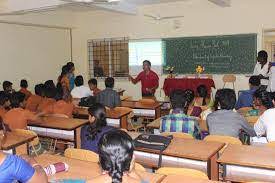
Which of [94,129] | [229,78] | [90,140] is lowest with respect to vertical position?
[90,140]

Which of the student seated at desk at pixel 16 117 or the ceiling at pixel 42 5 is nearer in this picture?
the student seated at desk at pixel 16 117

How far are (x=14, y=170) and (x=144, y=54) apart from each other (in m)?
7.88

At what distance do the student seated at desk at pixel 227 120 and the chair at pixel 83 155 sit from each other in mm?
1417

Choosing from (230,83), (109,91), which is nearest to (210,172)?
(109,91)

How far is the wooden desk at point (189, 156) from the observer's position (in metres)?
3.03

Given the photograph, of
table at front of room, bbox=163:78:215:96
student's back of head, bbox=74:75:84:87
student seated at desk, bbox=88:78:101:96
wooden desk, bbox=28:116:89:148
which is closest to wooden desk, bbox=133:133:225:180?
wooden desk, bbox=28:116:89:148

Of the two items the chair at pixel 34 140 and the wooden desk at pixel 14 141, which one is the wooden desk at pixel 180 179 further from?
the chair at pixel 34 140

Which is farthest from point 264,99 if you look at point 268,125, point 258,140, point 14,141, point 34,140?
point 14,141

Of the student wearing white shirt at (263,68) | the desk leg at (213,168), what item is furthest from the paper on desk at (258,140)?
the student wearing white shirt at (263,68)

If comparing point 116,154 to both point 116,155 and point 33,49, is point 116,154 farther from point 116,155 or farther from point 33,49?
point 33,49

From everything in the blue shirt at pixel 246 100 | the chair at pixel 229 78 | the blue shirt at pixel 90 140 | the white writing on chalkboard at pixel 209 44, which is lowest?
the blue shirt at pixel 90 140

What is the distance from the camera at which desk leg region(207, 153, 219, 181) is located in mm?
3037

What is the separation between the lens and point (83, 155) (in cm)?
302

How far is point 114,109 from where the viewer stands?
18.6 feet
